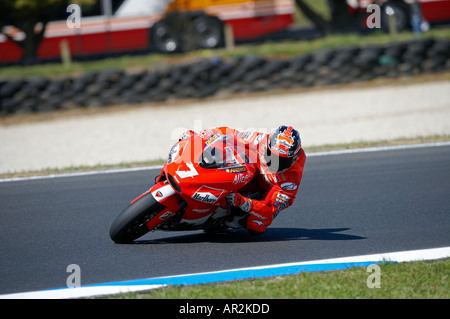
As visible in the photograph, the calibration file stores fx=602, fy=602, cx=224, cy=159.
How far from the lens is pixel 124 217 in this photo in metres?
5.48

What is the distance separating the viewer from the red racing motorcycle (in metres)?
5.11

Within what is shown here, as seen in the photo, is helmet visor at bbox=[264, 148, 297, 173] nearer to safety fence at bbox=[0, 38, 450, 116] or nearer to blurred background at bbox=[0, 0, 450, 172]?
blurred background at bbox=[0, 0, 450, 172]

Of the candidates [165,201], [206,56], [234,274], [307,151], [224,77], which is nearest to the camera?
[234,274]

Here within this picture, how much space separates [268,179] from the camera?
5535 mm

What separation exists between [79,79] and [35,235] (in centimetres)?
908

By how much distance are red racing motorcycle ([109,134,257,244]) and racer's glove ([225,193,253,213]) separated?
0.05 m

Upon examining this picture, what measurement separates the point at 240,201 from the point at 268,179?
0.42 metres

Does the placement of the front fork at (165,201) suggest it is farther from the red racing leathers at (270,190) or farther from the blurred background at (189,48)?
the blurred background at (189,48)

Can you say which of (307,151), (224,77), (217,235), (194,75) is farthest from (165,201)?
(224,77)

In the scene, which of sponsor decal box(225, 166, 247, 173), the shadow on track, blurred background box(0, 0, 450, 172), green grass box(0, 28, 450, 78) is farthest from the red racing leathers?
green grass box(0, 28, 450, 78)

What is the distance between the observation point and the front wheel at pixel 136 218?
17.5ft

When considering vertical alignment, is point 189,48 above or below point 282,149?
above

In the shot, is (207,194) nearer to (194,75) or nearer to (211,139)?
(211,139)

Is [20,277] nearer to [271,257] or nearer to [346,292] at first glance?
[271,257]
